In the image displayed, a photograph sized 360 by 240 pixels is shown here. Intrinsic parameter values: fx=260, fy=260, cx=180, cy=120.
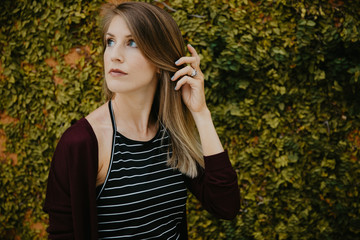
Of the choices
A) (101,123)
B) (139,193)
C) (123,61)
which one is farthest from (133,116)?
(139,193)

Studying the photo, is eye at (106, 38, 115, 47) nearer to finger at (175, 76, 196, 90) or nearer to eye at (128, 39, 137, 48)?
eye at (128, 39, 137, 48)

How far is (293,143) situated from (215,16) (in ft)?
5.15

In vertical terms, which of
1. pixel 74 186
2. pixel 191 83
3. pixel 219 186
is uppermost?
pixel 191 83

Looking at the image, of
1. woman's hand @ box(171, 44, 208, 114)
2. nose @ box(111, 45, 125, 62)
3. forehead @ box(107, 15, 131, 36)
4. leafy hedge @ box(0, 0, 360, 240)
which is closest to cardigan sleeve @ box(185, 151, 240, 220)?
woman's hand @ box(171, 44, 208, 114)

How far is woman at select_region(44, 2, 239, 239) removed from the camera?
1.38 m

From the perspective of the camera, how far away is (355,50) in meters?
2.54

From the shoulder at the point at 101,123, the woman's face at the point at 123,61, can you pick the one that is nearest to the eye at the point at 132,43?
the woman's face at the point at 123,61

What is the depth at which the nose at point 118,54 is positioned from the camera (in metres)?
1.48

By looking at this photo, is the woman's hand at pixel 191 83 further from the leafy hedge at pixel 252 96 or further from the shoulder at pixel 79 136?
the leafy hedge at pixel 252 96

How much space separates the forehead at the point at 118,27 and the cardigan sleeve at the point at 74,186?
0.57 m

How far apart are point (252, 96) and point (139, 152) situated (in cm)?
→ 164

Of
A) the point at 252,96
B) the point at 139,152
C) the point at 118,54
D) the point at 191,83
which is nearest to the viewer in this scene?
the point at 118,54

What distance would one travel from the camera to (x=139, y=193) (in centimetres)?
151

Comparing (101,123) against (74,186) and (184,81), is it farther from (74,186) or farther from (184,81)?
(184,81)
